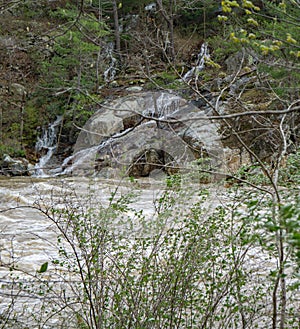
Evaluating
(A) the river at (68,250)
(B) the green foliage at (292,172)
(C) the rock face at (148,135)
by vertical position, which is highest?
(C) the rock face at (148,135)

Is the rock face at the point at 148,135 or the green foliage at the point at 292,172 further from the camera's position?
the rock face at the point at 148,135

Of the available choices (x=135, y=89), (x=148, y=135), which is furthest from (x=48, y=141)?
(x=148, y=135)

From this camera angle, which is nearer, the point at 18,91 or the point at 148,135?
the point at 148,135

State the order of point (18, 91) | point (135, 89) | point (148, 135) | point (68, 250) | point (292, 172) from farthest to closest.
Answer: point (18, 91), point (135, 89), point (148, 135), point (68, 250), point (292, 172)

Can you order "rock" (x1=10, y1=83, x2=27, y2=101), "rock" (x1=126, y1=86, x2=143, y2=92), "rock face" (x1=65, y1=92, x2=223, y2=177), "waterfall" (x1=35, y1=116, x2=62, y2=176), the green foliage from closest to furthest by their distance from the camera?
the green foliage
"rock face" (x1=65, y1=92, x2=223, y2=177)
"waterfall" (x1=35, y1=116, x2=62, y2=176)
"rock" (x1=126, y1=86, x2=143, y2=92)
"rock" (x1=10, y1=83, x2=27, y2=101)

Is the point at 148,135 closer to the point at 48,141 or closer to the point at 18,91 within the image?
the point at 48,141

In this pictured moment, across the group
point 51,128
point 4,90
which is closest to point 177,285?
point 51,128


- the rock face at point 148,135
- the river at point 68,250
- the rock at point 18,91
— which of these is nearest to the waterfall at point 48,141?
the rock face at point 148,135

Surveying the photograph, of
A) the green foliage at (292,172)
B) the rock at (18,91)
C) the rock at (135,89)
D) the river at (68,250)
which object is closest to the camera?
the river at (68,250)

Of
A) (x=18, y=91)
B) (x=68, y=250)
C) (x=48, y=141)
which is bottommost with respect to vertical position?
(x=68, y=250)

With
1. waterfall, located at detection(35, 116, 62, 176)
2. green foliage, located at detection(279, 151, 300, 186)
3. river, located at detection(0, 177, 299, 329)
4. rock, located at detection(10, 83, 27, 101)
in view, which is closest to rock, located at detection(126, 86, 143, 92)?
waterfall, located at detection(35, 116, 62, 176)

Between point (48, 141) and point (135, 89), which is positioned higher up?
point (135, 89)

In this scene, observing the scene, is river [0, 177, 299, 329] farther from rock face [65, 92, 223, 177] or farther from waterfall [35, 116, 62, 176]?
waterfall [35, 116, 62, 176]

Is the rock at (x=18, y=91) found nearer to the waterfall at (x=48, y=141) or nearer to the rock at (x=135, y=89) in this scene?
the waterfall at (x=48, y=141)
